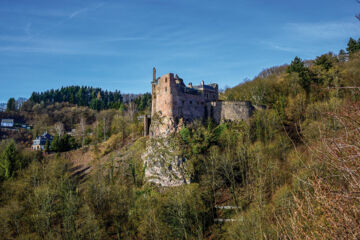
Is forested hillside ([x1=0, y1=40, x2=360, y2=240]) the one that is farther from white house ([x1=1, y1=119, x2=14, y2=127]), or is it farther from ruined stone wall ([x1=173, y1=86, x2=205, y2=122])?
white house ([x1=1, y1=119, x2=14, y2=127])

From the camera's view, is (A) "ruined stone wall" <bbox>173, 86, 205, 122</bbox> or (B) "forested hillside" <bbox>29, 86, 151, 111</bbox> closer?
(A) "ruined stone wall" <bbox>173, 86, 205, 122</bbox>

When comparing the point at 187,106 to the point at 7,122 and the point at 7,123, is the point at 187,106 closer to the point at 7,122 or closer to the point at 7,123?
the point at 7,123

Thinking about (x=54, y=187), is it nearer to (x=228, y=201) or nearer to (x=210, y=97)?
(x=228, y=201)

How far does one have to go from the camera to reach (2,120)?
78.8 meters

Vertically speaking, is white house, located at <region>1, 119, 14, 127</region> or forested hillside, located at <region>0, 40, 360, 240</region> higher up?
white house, located at <region>1, 119, 14, 127</region>

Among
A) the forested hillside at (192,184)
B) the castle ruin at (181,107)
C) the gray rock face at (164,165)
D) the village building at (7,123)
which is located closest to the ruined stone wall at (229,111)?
the castle ruin at (181,107)

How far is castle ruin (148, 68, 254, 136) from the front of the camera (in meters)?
32.0

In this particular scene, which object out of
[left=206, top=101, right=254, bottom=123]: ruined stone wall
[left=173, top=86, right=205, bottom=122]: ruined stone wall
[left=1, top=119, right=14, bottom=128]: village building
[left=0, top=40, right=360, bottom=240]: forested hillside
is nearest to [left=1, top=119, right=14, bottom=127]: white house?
[left=1, top=119, right=14, bottom=128]: village building

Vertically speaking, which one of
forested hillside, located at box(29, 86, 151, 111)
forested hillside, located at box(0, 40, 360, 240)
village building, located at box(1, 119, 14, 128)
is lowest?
forested hillside, located at box(0, 40, 360, 240)

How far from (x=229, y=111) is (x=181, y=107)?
669 centimetres

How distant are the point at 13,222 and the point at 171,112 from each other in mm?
20604

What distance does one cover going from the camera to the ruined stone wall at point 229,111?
3384cm

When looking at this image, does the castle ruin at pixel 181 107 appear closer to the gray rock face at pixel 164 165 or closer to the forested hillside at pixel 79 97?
the gray rock face at pixel 164 165

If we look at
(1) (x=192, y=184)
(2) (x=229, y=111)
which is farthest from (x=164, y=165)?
(2) (x=229, y=111)
